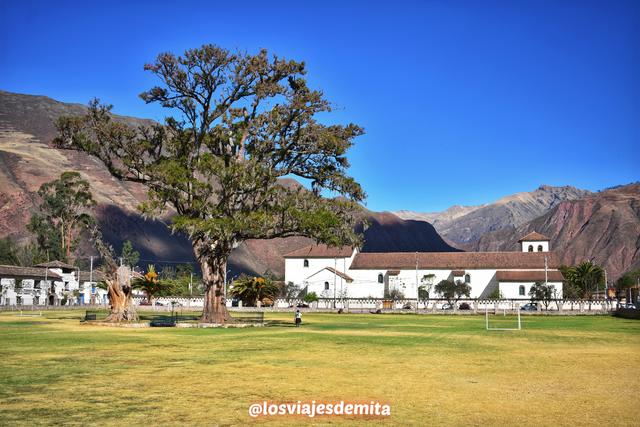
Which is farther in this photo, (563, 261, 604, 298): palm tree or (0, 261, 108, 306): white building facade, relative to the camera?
(563, 261, 604, 298): palm tree

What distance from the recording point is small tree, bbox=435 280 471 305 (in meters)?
123

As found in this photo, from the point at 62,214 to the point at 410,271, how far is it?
214 ft

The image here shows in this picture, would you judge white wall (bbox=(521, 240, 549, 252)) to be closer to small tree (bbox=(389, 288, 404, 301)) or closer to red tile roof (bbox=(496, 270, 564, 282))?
red tile roof (bbox=(496, 270, 564, 282))

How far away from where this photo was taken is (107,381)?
1466 centimetres

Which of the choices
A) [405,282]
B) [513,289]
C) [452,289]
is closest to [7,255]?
[405,282]

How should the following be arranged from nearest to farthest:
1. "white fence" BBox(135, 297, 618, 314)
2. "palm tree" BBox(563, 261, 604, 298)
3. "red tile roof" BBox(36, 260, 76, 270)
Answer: "white fence" BBox(135, 297, 618, 314) < "red tile roof" BBox(36, 260, 76, 270) < "palm tree" BBox(563, 261, 604, 298)

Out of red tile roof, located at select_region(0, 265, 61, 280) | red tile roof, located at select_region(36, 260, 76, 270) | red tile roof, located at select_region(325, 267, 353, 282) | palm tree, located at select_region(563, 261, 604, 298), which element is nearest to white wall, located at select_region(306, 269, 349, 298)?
red tile roof, located at select_region(325, 267, 353, 282)

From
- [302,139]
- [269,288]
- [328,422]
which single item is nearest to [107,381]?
[328,422]

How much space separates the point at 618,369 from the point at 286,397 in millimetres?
10558

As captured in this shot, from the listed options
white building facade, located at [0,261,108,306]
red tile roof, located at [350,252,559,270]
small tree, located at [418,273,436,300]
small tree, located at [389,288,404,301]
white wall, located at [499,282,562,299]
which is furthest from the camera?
red tile roof, located at [350,252,559,270]

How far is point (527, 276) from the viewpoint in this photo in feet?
400

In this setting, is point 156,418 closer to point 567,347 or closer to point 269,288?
point 567,347

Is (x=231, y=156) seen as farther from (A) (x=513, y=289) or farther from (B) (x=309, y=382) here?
(A) (x=513, y=289)

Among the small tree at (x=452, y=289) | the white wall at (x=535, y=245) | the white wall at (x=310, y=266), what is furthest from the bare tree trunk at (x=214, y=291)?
the white wall at (x=535, y=245)
